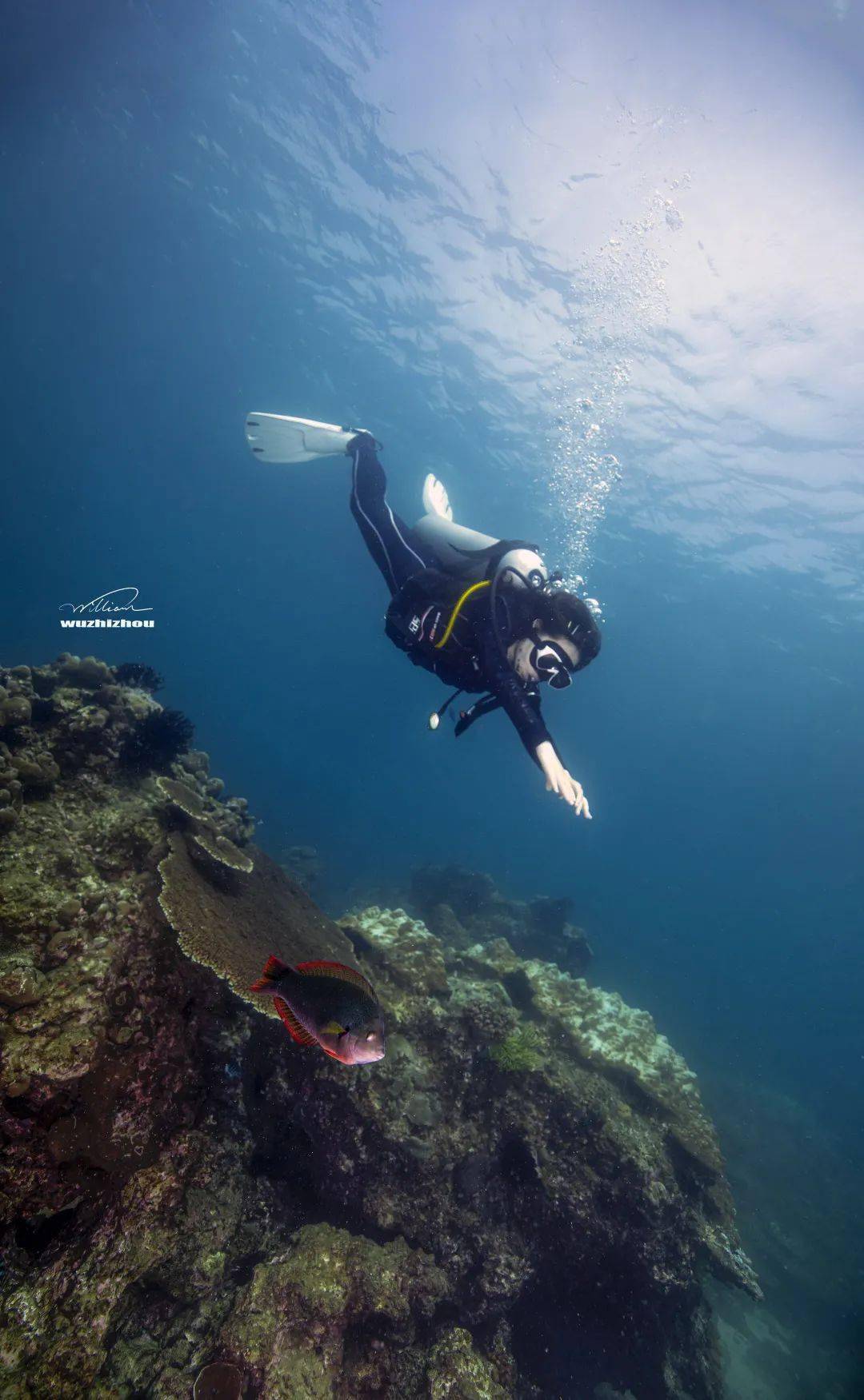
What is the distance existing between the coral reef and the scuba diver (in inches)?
451

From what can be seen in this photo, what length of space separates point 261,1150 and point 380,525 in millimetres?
8133

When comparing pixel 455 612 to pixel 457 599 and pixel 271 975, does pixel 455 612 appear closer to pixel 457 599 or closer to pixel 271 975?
pixel 457 599

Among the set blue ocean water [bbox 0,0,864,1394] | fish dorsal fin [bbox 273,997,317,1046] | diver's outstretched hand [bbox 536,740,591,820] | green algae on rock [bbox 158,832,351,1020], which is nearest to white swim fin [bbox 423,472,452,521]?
diver's outstretched hand [bbox 536,740,591,820]

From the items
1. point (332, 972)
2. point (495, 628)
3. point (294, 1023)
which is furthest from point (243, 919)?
point (495, 628)

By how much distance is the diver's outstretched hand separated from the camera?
15.0 feet

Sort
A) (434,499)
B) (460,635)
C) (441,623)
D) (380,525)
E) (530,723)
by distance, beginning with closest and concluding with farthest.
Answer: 1. (530,723)
2. (460,635)
3. (441,623)
4. (380,525)
5. (434,499)

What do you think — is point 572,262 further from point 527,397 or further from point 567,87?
point 527,397

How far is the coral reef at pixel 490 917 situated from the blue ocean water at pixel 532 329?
Result: 6.91m

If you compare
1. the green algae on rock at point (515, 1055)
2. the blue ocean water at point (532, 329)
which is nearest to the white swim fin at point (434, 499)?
the green algae on rock at point (515, 1055)

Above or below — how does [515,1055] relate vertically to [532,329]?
below

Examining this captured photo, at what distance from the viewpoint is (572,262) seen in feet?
63.4

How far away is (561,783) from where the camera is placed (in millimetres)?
4602

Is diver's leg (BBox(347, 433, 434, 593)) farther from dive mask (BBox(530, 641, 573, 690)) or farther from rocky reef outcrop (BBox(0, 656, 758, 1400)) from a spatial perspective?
rocky reef outcrop (BBox(0, 656, 758, 1400))

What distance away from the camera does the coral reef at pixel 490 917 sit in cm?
1675
